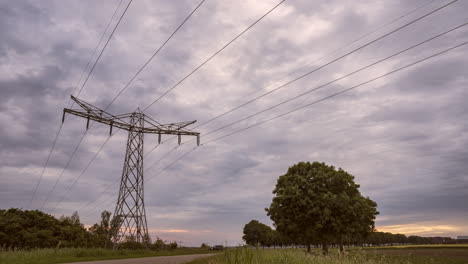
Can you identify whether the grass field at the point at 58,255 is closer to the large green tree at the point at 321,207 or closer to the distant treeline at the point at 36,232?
the distant treeline at the point at 36,232

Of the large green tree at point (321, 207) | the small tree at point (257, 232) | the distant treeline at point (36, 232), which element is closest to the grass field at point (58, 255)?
the distant treeline at point (36, 232)

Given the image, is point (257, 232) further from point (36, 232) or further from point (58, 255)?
point (58, 255)

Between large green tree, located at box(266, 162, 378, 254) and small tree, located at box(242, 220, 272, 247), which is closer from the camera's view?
large green tree, located at box(266, 162, 378, 254)

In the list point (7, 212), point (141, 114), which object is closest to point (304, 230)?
point (141, 114)

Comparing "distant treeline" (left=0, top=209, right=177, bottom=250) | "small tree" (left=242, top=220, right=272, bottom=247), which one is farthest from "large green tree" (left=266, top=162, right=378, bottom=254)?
"small tree" (left=242, top=220, right=272, bottom=247)

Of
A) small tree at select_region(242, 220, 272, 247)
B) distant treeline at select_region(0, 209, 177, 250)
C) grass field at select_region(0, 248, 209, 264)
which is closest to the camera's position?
grass field at select_region(0, 248, 209, 264)

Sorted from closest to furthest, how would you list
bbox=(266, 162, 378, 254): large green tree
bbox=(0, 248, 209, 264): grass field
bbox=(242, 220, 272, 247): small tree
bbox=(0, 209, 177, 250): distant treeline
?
bbox=(0, 248, 209, 264): grass field
bbox=(266, 162, 378, 254): large green tree
bbox=(0, 209, 177, 250): distant treeline
bbox=(242, 220, 272, 247): small tree

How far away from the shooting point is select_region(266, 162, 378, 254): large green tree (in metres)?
36.8

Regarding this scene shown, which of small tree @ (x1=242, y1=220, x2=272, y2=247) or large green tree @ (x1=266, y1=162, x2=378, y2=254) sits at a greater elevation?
large green tree @ (x1=266, y1=162, x2=378, y2=254)

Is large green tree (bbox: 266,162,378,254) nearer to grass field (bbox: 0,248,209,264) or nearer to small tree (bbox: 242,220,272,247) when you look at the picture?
grass field (bbox: 0,248,209,264)

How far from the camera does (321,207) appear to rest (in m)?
37.3

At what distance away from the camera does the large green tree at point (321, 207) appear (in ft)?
121

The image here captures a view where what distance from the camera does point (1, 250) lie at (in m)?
26.5

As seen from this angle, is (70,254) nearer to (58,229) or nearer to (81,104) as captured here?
(81,104)
